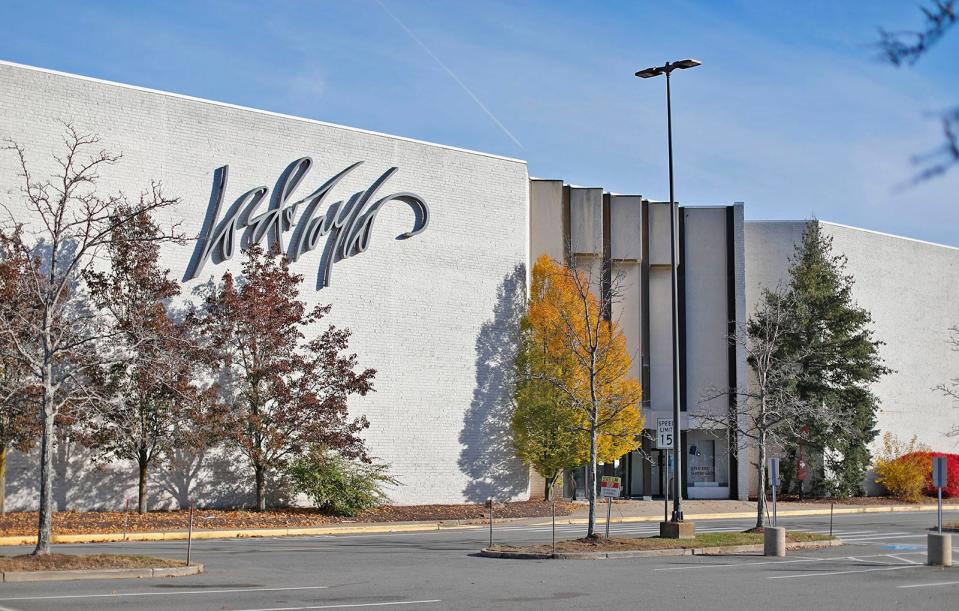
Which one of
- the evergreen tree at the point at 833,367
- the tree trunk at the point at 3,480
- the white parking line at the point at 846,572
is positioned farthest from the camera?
the evergreen tree at the point at 833,367

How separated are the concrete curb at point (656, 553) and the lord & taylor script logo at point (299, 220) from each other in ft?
50.7

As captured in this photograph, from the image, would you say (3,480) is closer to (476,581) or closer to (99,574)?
(99,574)

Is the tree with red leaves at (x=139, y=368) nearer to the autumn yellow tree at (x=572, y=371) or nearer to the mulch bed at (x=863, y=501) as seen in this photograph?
the autumn yellow tree at (x=572, y=371)

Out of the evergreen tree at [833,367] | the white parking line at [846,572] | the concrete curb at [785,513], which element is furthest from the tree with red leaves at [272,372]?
the evergreen tree at [833,367]

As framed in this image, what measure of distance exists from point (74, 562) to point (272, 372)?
14.6 meters

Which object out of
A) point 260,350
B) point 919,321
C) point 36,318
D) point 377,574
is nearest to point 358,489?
point 260,350

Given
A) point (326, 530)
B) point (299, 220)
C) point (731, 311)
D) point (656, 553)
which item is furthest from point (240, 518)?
point (731, 311)

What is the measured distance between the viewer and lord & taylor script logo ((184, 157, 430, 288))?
110 ft

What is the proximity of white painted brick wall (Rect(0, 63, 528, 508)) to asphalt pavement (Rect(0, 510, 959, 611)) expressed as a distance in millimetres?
10877

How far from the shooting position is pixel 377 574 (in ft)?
59.3

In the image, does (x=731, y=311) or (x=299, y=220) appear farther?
(x=731, y=311)

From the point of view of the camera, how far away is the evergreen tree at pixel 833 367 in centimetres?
4428

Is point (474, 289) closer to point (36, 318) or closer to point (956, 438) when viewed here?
point (36, 318)

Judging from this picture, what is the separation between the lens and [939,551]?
20469 millimetres
